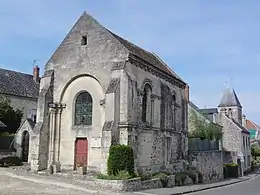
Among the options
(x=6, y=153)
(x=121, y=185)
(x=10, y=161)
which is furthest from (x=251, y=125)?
(x=121, y=185)

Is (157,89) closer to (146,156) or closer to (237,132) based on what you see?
(146,156)

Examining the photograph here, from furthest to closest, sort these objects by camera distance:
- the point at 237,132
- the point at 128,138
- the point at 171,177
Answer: the point at 237,132, the point at 171,177, the point at 128,138

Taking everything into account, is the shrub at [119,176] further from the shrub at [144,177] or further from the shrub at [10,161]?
the shrub at [10,161]

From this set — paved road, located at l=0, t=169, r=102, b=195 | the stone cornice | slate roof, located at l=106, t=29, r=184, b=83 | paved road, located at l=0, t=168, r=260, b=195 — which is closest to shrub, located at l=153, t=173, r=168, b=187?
paved road, located at l=0, t=168, r=260, b=195

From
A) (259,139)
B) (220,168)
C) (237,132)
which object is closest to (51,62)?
(220,168)

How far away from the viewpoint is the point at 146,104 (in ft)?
77.3

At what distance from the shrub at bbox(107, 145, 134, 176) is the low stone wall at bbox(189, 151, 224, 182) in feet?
42.9

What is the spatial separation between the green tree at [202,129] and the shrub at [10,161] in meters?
23.6

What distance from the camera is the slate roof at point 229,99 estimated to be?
62.1 metres

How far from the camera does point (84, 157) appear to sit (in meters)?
21.7

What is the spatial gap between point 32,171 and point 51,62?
7.73 m

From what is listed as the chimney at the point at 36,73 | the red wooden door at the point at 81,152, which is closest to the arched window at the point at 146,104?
the red wooden door at the point at 81,152

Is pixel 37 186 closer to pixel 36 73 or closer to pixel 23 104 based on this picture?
pixel 23 104

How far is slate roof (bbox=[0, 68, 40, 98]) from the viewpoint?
36250mm
